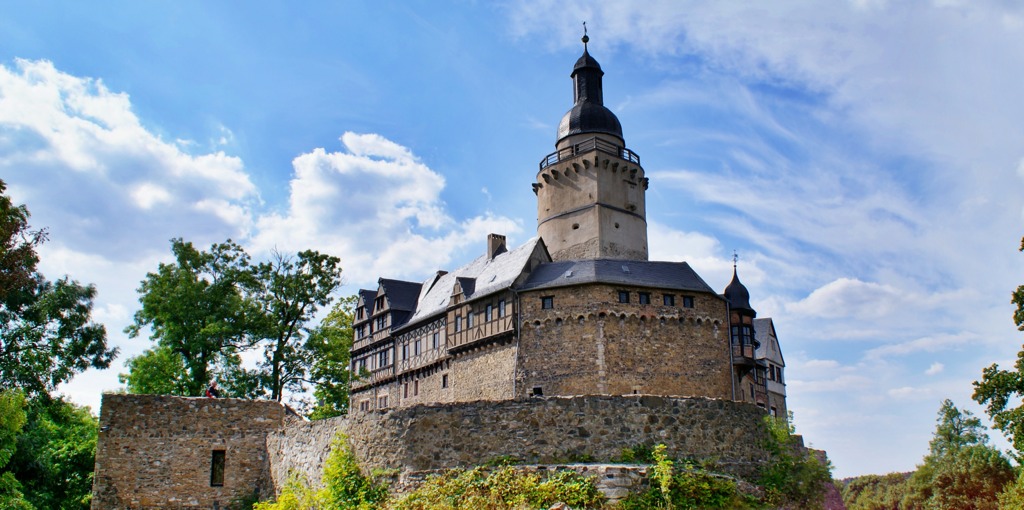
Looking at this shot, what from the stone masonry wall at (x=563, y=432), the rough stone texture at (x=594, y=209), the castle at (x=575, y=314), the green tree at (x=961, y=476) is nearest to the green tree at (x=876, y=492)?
the green tree at (x=961, y=476)

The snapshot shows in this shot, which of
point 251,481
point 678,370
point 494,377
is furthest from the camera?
point 494,377

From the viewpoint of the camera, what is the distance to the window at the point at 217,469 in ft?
81.1

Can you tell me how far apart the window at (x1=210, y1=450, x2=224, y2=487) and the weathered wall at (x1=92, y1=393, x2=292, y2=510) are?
11 cm

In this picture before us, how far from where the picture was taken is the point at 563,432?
65.1 ft

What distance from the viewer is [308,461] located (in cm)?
2308

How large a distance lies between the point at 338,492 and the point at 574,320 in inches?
656

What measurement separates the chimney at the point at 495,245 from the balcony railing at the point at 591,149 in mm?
4376

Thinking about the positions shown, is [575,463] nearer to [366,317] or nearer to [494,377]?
[494,377]

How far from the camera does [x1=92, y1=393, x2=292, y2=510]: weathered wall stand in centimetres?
2405

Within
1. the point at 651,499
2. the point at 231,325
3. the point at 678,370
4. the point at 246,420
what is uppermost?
the point at 231,325

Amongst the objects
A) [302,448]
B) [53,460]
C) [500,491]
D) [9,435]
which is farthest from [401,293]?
[500,491]

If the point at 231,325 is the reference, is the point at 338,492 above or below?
below

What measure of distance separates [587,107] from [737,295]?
13.8 meters

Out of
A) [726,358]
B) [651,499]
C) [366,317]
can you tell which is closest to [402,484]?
[651,499]
